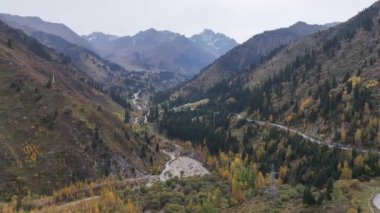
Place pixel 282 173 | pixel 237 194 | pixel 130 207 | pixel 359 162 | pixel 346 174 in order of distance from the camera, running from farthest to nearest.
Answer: pixel 282 173, pixel 359 162, pixel 237 194, pixel 346 174, pixel 130 207

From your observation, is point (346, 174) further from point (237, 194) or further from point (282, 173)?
point (282, 173)

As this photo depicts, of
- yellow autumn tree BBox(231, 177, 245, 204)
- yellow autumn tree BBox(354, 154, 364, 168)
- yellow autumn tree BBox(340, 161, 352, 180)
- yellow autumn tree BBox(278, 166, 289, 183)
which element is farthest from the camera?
yellow autumn tree BBox(278, 166, 289, 183)

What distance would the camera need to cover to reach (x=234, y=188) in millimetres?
158375

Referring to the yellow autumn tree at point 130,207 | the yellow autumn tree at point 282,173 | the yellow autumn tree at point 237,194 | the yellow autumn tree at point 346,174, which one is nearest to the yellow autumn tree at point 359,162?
the yellow autumn tree at point 346,174

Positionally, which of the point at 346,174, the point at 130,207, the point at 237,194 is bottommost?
the point at 130,207

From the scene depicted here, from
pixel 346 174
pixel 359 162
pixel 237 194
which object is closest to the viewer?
pixel 346 174

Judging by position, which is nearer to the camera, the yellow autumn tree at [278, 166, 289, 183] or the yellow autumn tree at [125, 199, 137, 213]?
the yellow autumn tree at [125, 199, 137, 213]

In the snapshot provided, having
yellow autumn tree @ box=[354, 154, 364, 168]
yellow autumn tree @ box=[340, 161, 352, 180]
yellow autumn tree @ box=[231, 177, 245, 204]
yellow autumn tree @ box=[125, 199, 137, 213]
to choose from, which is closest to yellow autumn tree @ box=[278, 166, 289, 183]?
yellow autumn tree @ box=[354, 154, 364, 168]

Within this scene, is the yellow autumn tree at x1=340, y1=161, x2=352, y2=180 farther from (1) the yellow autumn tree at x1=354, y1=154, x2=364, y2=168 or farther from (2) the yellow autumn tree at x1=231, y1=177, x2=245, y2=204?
(2) the yellow autumn tree at x1=231, y1=177, x2=245, y2=204

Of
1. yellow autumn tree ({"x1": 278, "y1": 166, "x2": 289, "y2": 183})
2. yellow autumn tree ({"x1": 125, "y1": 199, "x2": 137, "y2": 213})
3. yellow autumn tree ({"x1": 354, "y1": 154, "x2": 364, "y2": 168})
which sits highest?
yellow autumn tree ({"x1": 354, "y1": 154, "x2": 364, "y2": 168})

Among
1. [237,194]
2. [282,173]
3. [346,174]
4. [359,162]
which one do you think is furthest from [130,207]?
[359,162]

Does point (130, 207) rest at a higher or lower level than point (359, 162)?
lower

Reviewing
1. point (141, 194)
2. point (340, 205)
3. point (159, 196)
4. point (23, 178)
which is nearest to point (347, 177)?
point (340, 205)

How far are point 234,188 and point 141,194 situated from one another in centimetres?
4065
